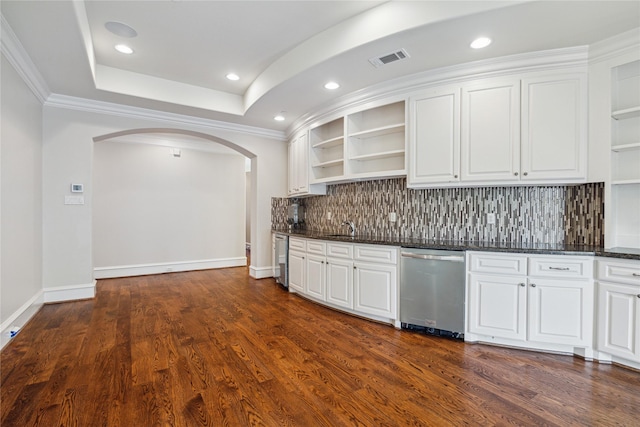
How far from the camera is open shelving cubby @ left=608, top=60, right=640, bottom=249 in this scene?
2596 mm

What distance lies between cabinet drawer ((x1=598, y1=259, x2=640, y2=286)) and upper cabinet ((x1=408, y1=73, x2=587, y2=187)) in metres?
0.79

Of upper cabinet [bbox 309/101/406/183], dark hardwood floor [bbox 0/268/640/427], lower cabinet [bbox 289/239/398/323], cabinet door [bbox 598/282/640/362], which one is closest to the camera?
dark hardwood floor [bbox 0/268/640/427]

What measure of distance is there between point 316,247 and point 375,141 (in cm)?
164

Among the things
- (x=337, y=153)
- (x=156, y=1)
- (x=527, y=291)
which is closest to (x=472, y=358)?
(x=527, y=291)

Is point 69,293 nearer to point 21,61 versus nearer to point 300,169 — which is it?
point 21,61

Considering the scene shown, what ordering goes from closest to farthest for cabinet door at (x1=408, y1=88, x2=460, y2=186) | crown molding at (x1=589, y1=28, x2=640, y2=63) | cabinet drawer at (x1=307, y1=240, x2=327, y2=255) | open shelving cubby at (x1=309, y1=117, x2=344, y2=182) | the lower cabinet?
crown molding at (x1=589, y1=28, x2=640, y2=63), cabinet door at (x1=408, y1=88, x2=460, y2=186), the lower cabinet, cabinet drawer at (x1=307, y1=240, x2=327, y2=255), open shelving cubby at (x1=309, y1=117, x2=344, y2=182)

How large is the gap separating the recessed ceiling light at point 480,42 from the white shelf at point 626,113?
1.26 meters

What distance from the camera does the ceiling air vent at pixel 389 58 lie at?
276 centimetres

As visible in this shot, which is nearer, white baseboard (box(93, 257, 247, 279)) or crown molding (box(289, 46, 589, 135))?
crown molding (box(289, 46, 589, 135))

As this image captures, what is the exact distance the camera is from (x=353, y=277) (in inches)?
137

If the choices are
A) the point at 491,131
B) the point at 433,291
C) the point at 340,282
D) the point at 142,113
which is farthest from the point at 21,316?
the point at 491,131

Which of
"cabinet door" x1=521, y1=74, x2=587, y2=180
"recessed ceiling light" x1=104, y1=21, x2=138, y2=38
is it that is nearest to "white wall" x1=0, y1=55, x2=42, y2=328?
"recessed ceiling light" x1=104, y1=21, x2=138, y2=38

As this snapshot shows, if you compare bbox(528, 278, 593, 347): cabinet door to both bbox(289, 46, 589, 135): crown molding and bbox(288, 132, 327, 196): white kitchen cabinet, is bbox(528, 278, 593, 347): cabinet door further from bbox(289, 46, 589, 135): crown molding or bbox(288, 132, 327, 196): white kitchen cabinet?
bbox(288, 132, 327, 196): white kitchen cabinet

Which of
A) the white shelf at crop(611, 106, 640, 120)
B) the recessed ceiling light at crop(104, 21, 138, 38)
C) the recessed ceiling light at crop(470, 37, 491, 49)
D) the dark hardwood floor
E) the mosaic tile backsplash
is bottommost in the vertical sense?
the dark hardwood floor
